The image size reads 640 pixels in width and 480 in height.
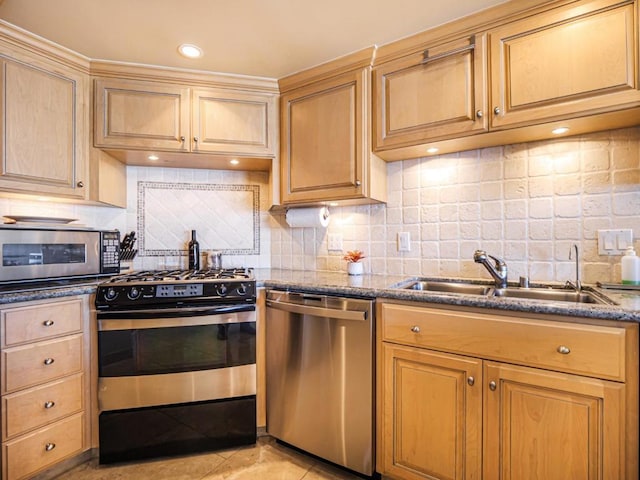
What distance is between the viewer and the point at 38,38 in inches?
64.2

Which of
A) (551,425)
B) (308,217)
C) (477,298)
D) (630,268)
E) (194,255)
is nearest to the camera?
(551,425)

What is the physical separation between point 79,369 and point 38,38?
167cm

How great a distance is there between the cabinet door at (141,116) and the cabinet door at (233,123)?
8 centimetres

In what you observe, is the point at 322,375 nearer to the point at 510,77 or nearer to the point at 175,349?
the point at 175,349

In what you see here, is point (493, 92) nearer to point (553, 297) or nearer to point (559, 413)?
point (553, 297)

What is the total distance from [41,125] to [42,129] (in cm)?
2

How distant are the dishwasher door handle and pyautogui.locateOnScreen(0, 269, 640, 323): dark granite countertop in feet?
0.27

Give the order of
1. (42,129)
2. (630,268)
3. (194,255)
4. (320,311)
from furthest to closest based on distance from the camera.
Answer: (194,255)
(42,129)
(320,311)
(630,268)

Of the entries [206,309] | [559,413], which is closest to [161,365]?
[206,309]

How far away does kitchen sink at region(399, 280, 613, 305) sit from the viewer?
1.36 meters

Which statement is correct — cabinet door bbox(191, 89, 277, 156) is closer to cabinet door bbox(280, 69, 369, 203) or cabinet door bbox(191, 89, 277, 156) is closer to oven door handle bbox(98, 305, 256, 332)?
cabinet door bbox(280, 69, 369, 203)

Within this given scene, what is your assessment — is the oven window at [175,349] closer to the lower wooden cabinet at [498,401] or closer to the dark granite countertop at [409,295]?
the dark granite countertop at [409,295]

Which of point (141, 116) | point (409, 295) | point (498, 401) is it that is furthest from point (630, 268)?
point (141, 116)

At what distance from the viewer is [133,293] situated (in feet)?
5.38
